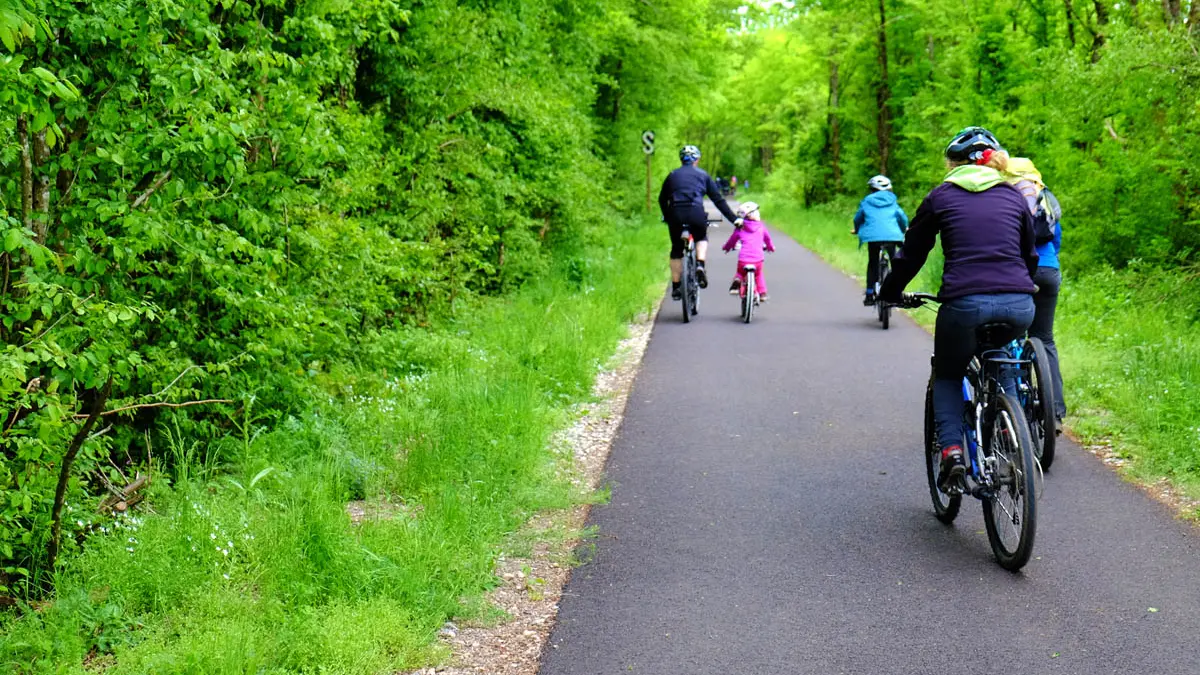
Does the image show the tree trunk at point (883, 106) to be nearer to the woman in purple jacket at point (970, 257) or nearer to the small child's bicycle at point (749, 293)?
the small child's bicycle at point (749, 293)

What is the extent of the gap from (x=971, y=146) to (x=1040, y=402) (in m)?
2.07

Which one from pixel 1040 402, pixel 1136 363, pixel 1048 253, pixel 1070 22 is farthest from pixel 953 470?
pixel 1070 22

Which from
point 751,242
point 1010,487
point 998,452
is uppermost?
point 751,242

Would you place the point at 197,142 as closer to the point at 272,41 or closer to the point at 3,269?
the point at 3,269

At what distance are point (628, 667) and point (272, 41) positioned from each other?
5222 mm

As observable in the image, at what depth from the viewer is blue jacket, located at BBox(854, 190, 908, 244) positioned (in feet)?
44.3

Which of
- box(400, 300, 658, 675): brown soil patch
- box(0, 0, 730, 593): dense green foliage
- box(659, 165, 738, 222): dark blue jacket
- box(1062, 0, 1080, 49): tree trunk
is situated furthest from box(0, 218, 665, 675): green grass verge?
box(1062, 0, 1080, 49): tree trunk

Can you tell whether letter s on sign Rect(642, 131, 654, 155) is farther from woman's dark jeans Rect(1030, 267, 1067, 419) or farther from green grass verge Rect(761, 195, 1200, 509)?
woman's dark jeans Rect(1030, 267, 1067, 419)

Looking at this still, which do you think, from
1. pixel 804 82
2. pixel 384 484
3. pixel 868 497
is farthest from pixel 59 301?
pixel 804 82

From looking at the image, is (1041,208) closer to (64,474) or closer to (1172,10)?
(64,474)

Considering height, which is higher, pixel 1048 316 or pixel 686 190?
pixel 686 190

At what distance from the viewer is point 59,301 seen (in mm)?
4555

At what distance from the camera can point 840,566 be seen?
17.8 feet

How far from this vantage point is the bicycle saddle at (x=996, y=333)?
17.6 feet
